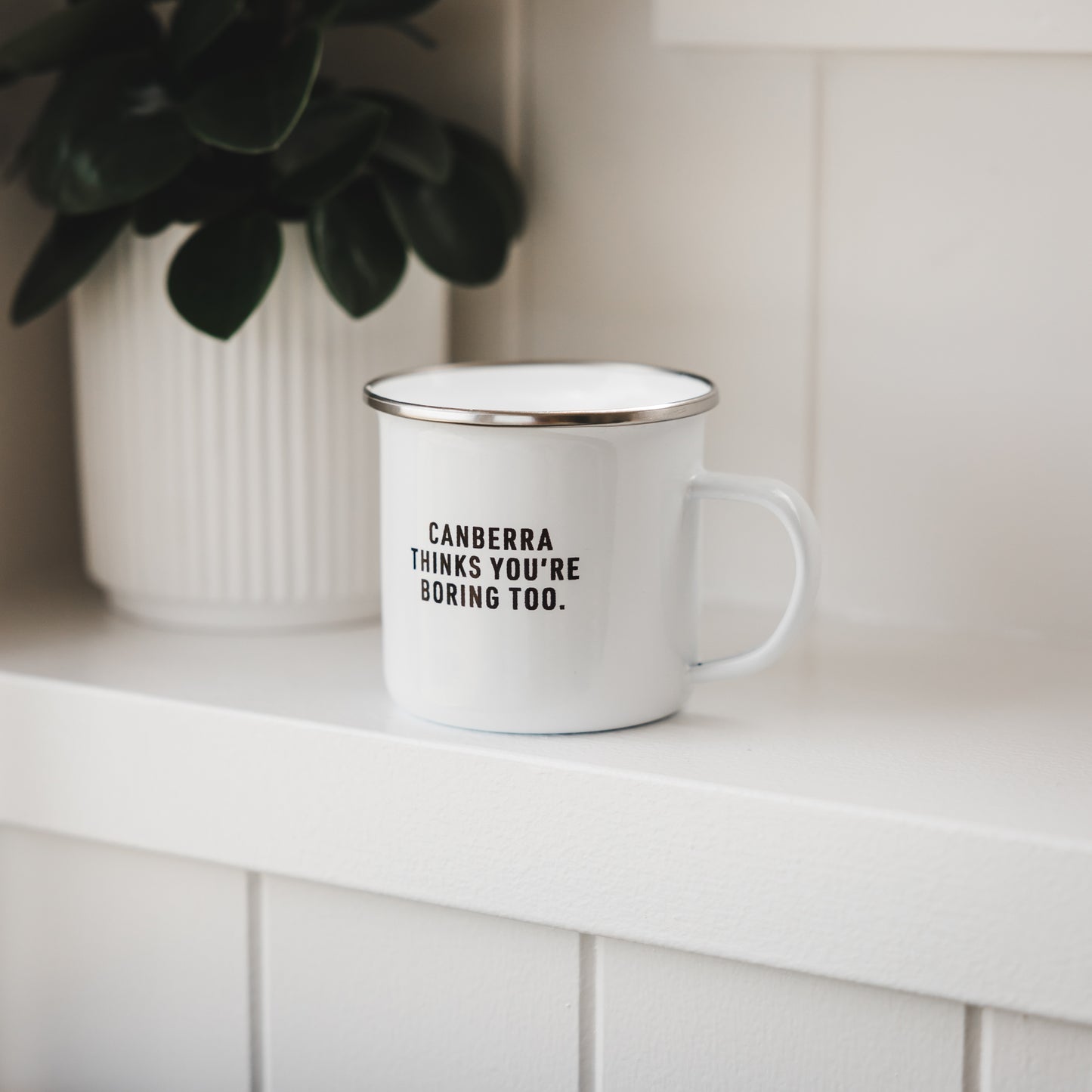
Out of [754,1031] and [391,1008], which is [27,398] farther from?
[754,1031]

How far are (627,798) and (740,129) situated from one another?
1.03ft

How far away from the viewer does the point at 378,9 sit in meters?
0.59

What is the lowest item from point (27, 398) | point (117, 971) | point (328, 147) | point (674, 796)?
point (117, 971)

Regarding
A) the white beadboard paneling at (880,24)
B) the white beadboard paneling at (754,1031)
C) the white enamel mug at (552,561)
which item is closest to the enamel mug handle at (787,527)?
the white enamel mug at (552,561)

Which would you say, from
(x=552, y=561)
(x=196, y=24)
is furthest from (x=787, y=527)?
(x=196, y=24)

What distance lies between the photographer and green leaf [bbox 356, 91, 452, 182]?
0.56 m

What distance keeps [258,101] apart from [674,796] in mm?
299

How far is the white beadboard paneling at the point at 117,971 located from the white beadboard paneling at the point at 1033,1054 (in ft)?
0.91

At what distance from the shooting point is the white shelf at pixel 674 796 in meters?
0.41

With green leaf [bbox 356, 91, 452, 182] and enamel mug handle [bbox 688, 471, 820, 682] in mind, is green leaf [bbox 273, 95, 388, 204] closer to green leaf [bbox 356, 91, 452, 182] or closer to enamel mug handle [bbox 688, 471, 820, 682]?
green leaf [bbox 356, 91, 452, 182]

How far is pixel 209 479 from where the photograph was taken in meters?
0.58

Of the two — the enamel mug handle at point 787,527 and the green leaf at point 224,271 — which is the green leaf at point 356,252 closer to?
the green leaf at point 224,271

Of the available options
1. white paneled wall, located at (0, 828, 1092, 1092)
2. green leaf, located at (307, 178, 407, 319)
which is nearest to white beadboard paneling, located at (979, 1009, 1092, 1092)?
white paneled wall, located at (0, 828, 1092, 1092)

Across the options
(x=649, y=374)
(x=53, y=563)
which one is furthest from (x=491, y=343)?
(x=53, y=563)
